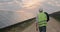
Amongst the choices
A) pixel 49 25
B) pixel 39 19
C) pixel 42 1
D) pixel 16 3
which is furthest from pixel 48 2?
pixel 39 19

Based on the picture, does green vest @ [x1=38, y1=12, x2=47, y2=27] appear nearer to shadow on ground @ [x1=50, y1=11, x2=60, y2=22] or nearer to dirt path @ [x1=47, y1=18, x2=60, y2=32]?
dirt path @ [x1=47, y1=18, x2=60, y2=32]

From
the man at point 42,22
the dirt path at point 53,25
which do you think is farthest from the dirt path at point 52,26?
the man at point 42,22

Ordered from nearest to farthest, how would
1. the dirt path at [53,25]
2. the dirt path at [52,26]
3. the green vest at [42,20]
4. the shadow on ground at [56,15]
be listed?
the green vest at [42,20]
the dirt path at [52,26]
the dirt path at [53,25]
the shadow on ground at [56,15]

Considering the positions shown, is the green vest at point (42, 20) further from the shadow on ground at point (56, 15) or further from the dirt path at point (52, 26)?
the shadow on ground at point (56, 15)

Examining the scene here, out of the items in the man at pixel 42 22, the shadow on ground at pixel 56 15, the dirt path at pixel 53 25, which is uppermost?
the man at pixel 42 22

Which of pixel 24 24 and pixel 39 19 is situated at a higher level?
pixel 39 19

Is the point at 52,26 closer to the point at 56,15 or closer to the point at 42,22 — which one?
the point at 56,15

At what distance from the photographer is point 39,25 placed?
7.39 m

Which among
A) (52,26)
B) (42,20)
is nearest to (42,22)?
(42,20)

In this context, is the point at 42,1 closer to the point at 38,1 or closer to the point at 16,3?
the point at 38,1

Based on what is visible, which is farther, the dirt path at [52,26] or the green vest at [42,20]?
the dirt path at [52,26]

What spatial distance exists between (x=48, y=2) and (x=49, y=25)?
17.2 ft

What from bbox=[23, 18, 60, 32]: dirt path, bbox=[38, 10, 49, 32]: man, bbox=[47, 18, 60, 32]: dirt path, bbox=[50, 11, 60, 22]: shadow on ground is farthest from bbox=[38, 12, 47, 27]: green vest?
bbox=[50, 11, 60, 22]: shadow on ground

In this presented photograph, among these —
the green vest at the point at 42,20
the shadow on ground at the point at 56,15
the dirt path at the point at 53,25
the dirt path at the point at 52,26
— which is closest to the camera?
the green vest at the point at 42,20
